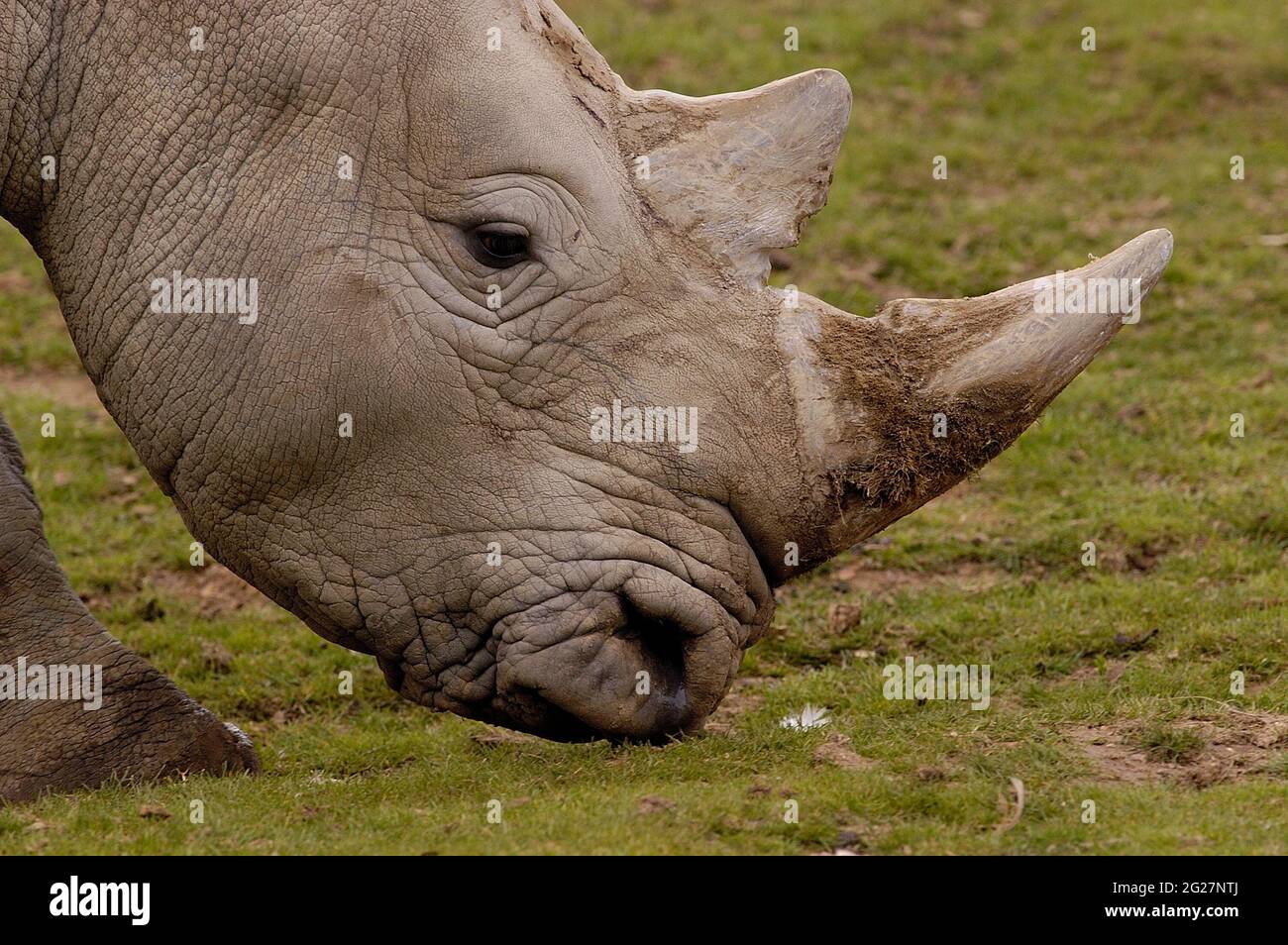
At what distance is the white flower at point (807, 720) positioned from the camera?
254 inches

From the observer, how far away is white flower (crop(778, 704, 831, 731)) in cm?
646

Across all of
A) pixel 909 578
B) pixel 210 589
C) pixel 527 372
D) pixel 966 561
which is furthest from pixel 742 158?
pixel 210 589

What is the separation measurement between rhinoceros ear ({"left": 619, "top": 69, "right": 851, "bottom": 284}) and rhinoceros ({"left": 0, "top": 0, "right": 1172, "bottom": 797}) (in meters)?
0.01

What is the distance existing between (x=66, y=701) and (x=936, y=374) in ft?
9.84

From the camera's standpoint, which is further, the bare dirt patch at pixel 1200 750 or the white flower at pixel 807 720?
the white flower at pixel 807 720

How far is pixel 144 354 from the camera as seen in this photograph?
→ 5727 millimetres

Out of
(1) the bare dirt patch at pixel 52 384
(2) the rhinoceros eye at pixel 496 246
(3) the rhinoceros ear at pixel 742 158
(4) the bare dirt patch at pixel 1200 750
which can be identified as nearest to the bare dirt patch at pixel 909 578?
(4) the bare dirt patch at pixel 1200 750

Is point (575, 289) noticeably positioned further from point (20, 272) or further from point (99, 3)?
point (20, 272)

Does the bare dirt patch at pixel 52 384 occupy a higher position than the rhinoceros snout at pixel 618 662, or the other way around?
the bare dirt patch at pixel 52 384

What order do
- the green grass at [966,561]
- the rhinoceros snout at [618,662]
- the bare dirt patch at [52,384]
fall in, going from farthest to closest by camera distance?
the bare dirt patch at [52,384], the rhinoceros snout at [618,662], the green grass at [966,561]

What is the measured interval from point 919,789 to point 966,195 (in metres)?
7.59

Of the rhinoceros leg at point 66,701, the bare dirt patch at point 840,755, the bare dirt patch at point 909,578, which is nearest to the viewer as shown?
the bare dirt patch at point 840,755

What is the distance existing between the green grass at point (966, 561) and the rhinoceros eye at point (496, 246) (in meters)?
1.53

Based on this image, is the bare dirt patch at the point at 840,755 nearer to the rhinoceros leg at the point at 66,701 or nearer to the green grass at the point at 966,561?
the green grass at the point at 966,561
